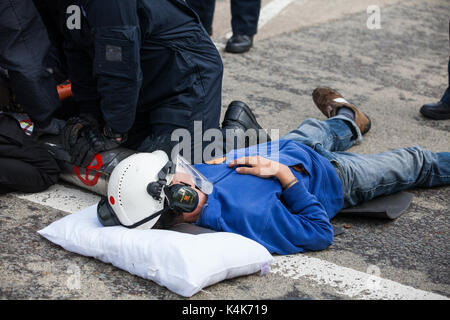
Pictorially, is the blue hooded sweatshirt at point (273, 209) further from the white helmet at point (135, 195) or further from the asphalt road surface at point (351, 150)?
the white helmet at point (135, 195)

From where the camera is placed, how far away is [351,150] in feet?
13.0

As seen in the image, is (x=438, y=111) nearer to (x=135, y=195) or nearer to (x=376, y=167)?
(x=376, y=167)

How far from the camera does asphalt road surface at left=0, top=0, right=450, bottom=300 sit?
2387mm

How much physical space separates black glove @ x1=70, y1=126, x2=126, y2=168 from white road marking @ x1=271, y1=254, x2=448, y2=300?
1.28 meters

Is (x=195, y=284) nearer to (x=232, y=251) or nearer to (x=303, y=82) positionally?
(x=232, y=251)

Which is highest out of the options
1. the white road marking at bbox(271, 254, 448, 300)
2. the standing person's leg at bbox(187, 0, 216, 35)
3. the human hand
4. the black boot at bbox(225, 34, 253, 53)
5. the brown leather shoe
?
the standing person's leg at bbox(187, 0, 216, 35)

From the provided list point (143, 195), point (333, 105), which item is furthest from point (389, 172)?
point (143, 195)

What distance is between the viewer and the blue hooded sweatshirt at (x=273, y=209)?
2623 mm

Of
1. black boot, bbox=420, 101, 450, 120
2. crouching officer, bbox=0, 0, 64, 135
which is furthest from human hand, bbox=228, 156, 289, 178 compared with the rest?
black boot, bbox=420, 101, 450, 120

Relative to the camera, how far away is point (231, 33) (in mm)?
6129

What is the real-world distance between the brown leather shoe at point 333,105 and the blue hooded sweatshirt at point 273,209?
1218 mm

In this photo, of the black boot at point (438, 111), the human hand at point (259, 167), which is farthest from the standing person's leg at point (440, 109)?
the human hand at point (259, 167)

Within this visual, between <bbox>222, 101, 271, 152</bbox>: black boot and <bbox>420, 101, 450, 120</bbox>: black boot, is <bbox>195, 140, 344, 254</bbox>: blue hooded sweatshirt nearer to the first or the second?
<bbox>222, 101, 271, 152</bbox>: black boot
